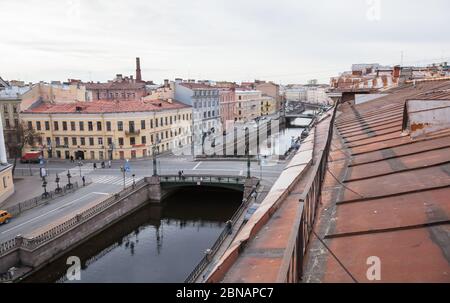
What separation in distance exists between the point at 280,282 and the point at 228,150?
184 feet

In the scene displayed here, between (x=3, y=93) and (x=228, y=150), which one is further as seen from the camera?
(x=228, y=150)

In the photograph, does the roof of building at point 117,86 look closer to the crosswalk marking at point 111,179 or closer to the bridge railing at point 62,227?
the crosswalk marking at point 111,179

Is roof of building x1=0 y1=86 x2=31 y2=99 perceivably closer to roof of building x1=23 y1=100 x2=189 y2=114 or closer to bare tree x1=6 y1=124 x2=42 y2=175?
roof of building x1=23 y1=100 x2=189 y2=114

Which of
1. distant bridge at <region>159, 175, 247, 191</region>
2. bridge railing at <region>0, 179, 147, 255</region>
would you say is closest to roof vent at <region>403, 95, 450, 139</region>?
bridge railing at <region>0, 179, 147, 255</region>

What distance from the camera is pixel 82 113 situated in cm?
4534

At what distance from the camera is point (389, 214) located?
3977 mm

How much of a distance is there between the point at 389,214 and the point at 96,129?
45.3 metres

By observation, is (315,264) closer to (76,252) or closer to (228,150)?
(76,252)

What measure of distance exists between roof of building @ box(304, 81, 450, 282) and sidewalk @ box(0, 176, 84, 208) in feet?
97.3

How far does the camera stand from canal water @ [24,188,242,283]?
880 inches

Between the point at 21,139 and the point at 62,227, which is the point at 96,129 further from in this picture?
the point at 62,227
